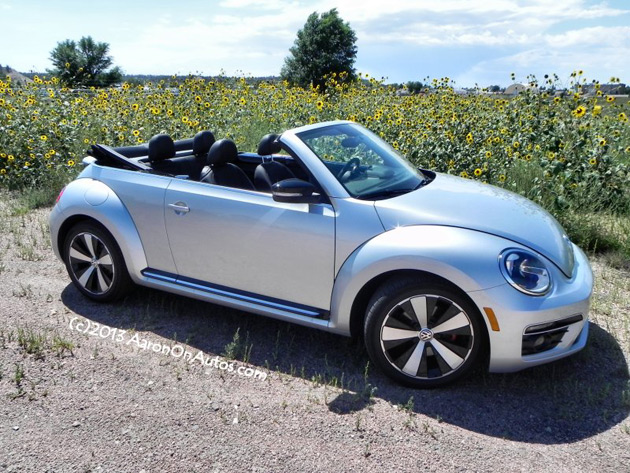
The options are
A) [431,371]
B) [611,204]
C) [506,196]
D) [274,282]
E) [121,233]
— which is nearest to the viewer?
[431,371]

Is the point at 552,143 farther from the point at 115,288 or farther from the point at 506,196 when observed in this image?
the point at 115,288

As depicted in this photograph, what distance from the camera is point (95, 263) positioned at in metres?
4.98

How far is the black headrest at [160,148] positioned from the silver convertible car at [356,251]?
0.30 metres

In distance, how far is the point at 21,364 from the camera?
163 inches

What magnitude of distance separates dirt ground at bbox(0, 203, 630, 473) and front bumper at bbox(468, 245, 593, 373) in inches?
12.5

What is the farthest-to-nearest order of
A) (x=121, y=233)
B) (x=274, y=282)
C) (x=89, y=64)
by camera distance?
(x=89, y=64) < (x=121, y=233) < (x=274, y=282)

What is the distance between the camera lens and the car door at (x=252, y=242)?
390cm

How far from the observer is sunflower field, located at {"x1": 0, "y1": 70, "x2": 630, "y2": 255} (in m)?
6.77

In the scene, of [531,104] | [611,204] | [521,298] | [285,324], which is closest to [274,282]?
[285,324]

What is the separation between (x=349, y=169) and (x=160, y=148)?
6.10 feet

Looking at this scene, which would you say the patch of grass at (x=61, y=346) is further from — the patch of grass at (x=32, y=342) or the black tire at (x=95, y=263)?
the black tire at (x=95, y=263)

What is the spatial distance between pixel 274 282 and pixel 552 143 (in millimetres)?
4676

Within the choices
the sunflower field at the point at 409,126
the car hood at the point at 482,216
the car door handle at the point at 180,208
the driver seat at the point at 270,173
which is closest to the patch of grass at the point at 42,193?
the sunflower field at the point at 409,126

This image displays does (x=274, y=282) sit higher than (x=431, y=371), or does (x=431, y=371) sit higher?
(x=274, y=282)
